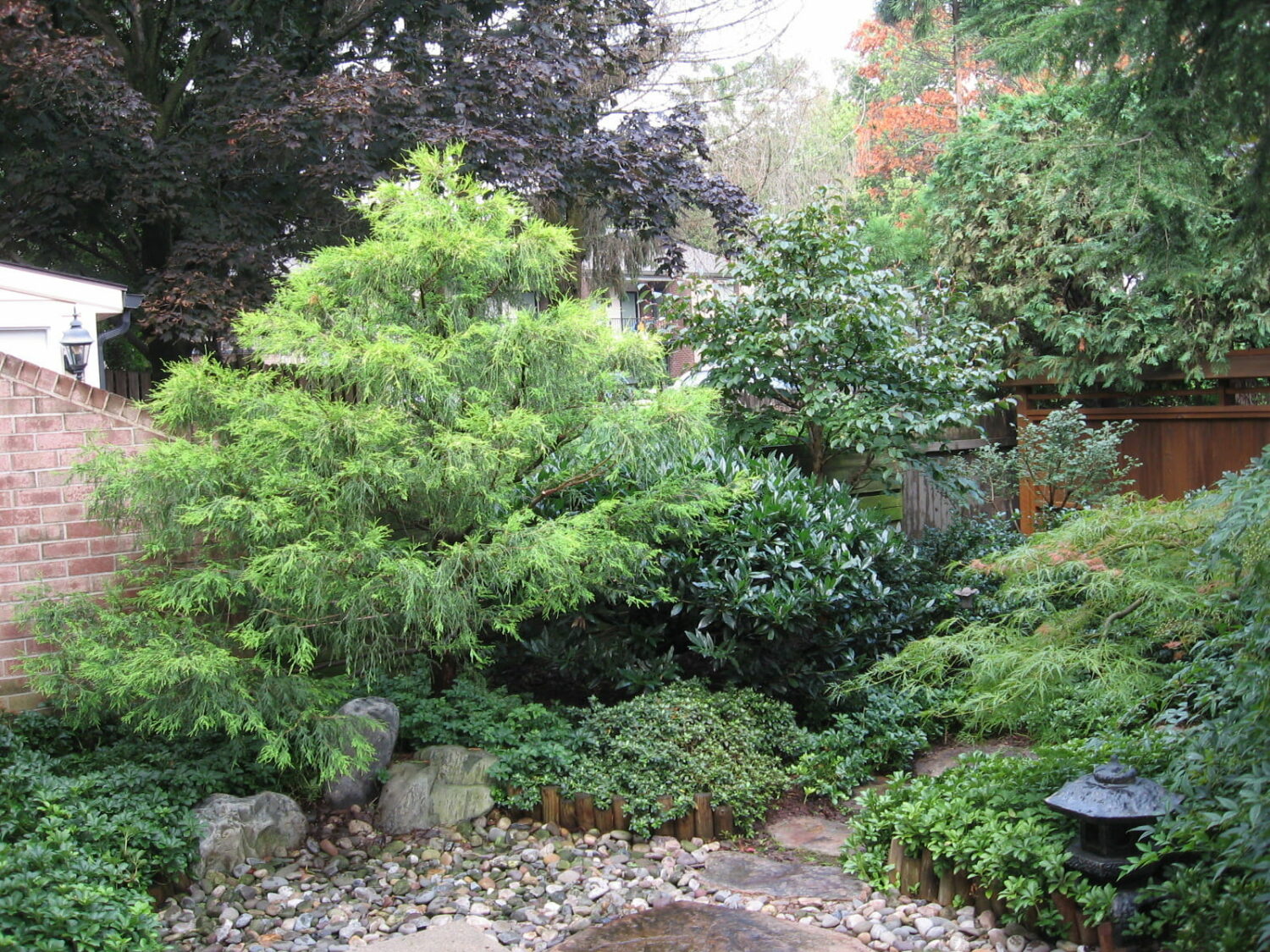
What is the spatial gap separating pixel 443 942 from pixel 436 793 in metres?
1.07

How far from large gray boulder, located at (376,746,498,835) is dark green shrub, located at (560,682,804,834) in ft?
1.34

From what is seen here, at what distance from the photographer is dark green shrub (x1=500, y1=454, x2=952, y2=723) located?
5.59m

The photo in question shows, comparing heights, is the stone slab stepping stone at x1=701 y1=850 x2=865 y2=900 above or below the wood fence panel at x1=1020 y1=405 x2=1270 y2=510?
below

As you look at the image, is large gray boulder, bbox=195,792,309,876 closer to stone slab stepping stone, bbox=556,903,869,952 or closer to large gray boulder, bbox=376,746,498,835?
large gray boulder, bbox=376,746,498,835

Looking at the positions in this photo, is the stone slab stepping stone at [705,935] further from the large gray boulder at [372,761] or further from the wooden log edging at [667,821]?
the large gray boulder at [372,761]

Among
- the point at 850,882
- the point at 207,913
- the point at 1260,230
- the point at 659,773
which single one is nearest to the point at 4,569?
the point at 207,913

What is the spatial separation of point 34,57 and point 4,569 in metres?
5.24

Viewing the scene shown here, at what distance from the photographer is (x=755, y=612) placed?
5504 millimetres

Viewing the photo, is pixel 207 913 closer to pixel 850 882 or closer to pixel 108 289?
pixel 850 882

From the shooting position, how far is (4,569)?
4754 mm

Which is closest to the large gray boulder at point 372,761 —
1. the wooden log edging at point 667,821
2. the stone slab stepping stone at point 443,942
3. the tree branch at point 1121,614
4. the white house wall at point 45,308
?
the wooden log edging at point 667,821

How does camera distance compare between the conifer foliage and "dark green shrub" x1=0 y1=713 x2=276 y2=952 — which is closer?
"dark green shrub" x1=0 y1=713 x2=276 y2=952

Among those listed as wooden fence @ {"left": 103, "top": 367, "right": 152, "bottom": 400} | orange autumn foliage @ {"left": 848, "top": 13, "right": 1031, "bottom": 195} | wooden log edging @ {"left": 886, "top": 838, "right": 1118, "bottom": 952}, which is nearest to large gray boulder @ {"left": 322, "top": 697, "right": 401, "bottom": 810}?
wooden log edging @ {"left": 886, "top": 838, "right": 1118, "bottom": 952}

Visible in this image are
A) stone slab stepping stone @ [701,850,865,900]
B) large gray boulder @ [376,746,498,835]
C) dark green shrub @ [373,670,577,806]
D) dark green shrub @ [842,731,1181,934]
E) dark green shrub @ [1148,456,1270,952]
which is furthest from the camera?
dark green shrub @ [373,670,577,806]
